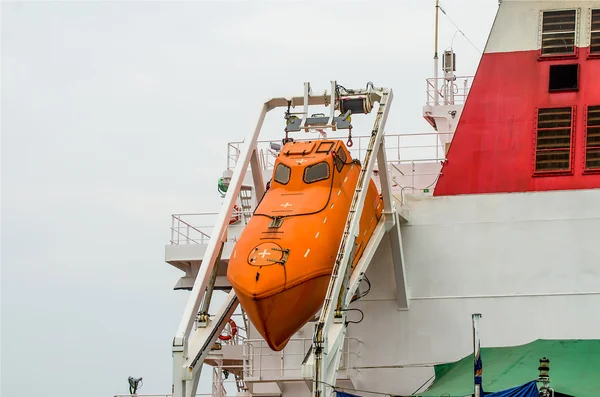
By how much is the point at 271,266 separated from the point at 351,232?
5.26ft

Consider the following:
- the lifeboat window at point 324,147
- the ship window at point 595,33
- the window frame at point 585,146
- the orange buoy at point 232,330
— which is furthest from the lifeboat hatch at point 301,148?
the ship window at point 595,33

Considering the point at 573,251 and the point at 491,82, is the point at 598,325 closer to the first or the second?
the point at 573,251

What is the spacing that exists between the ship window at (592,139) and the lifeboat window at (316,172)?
626cm

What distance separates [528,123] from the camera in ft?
94.7

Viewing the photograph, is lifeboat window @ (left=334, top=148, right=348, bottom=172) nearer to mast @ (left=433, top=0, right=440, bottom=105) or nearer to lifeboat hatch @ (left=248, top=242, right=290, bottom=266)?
lifeboat hatch @ (left=248, top=242, right=290, bottom=266)

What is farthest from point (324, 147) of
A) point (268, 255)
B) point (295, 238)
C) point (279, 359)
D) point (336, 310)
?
point (279, 359)

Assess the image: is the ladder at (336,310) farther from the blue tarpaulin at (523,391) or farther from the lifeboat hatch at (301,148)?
the blue tarpaulin at (523,391)

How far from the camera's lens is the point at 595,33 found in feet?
95.2

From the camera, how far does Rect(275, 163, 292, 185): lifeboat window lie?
2575 centimetres

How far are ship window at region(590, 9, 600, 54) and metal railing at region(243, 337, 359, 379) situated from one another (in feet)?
27.2

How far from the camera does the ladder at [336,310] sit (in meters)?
22.3

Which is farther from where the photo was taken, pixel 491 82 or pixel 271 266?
pixel 491 82

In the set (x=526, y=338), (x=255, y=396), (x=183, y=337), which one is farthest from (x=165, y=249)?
(x=526, y=338)

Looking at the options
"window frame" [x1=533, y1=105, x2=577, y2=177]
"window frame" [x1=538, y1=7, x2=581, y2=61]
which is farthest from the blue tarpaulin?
"window frame" [x1=538, y1=7, x2=581, y2=61]
